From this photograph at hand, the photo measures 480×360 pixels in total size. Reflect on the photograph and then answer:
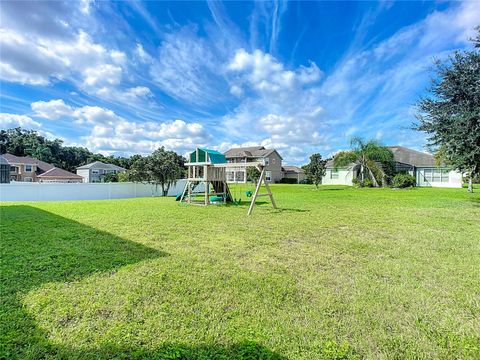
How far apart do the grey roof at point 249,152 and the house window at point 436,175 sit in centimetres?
2428

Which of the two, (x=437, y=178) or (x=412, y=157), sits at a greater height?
(x=412, y=157)

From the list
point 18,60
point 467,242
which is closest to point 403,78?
point 467,242

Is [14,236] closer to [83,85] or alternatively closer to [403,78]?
[83,85]

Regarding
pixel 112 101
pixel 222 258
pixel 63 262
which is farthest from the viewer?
pixel 112 101

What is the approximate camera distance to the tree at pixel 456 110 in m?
10.7

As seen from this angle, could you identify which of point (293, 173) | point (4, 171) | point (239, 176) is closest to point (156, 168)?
point (239, 176)

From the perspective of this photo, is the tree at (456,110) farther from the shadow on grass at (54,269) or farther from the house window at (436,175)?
the house window at (436,175)

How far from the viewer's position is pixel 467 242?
5672 millimetres

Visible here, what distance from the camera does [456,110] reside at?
11281 millimetres

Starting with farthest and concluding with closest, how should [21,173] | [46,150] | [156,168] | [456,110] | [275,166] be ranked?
[275,166], [46,150], [21,173], [156,168], [456,110]

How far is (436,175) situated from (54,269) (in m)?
37.1

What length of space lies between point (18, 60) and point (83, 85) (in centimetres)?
576

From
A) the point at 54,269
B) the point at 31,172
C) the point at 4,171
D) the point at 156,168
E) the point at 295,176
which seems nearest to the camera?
the point at 54,269

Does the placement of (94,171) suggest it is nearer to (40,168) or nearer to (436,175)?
(40,168)
